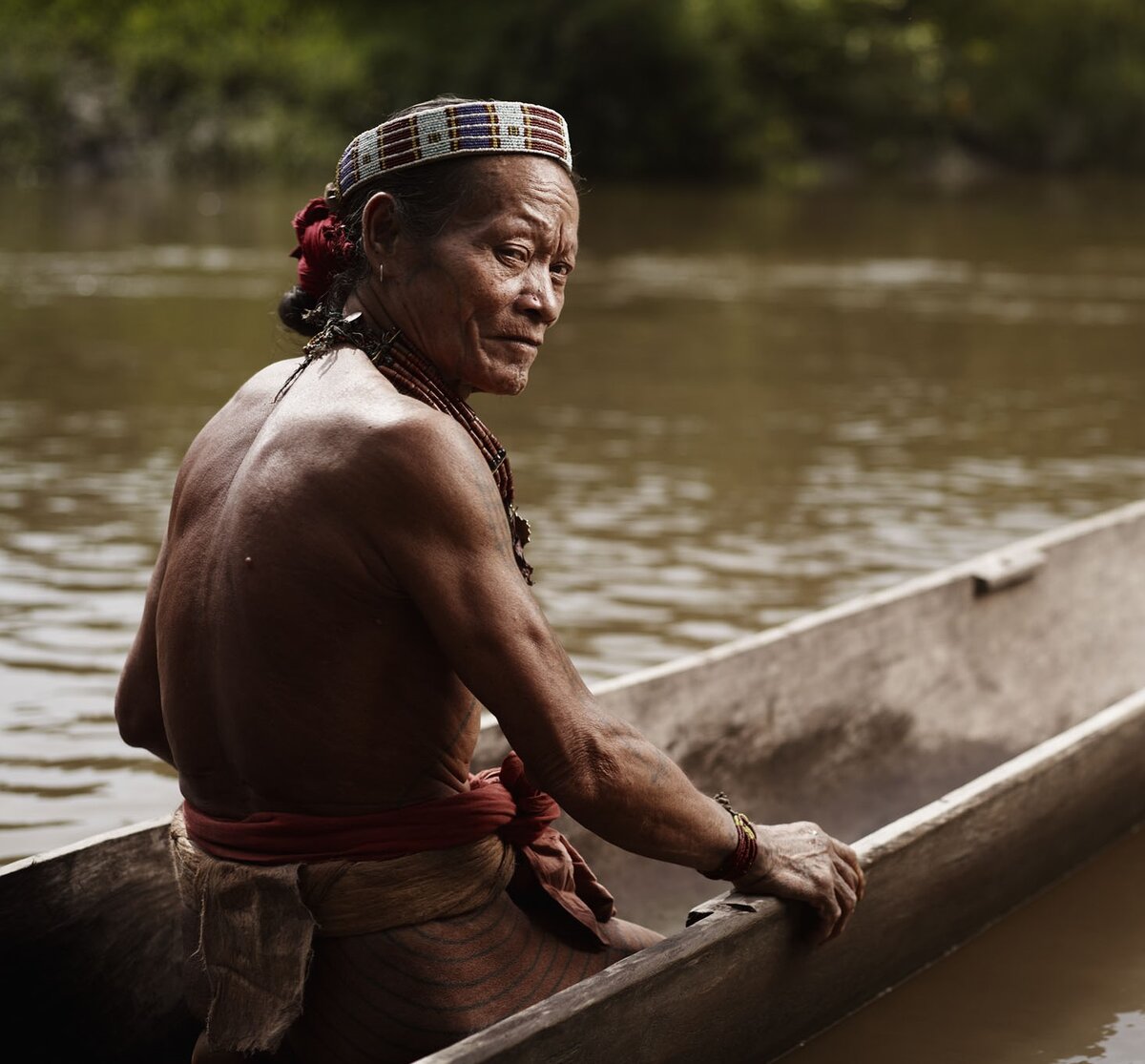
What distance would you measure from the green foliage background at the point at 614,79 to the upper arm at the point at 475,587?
31556 millimetres

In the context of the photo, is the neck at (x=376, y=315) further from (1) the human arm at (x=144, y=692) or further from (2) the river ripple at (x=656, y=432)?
(1) the human arm at (x=144, y=692)

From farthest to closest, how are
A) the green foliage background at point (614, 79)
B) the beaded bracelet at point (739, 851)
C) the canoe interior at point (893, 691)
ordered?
the green foliage background at point (614, 79) < the canoe interior at point (893, 691) < the beaded bracelet at point (739, 851)

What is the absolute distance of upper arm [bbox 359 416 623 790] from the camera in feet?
6.58

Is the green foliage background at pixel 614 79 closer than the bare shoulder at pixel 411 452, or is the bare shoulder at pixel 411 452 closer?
the bare shoulder at pixel 411 452

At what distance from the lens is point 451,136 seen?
7.00 ft

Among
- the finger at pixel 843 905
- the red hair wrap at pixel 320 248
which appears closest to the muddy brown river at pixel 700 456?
the red hair wrap at pixel 320 248

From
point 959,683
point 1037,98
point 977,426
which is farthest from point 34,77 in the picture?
point 959,683

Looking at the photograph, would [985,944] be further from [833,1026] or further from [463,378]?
[463,378]

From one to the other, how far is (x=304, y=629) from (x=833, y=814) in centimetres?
243

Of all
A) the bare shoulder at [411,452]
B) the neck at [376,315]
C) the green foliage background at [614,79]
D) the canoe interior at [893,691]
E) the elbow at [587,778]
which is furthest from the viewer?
the green foliage background at [614,79]

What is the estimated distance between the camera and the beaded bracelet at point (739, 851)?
2344mm

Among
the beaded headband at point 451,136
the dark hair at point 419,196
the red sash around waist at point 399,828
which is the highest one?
the beaded headband at point 451,136

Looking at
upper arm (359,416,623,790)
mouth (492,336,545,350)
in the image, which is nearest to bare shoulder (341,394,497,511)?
upper arm (359,416,623,790)

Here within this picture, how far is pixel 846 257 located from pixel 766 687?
53.4 feet
